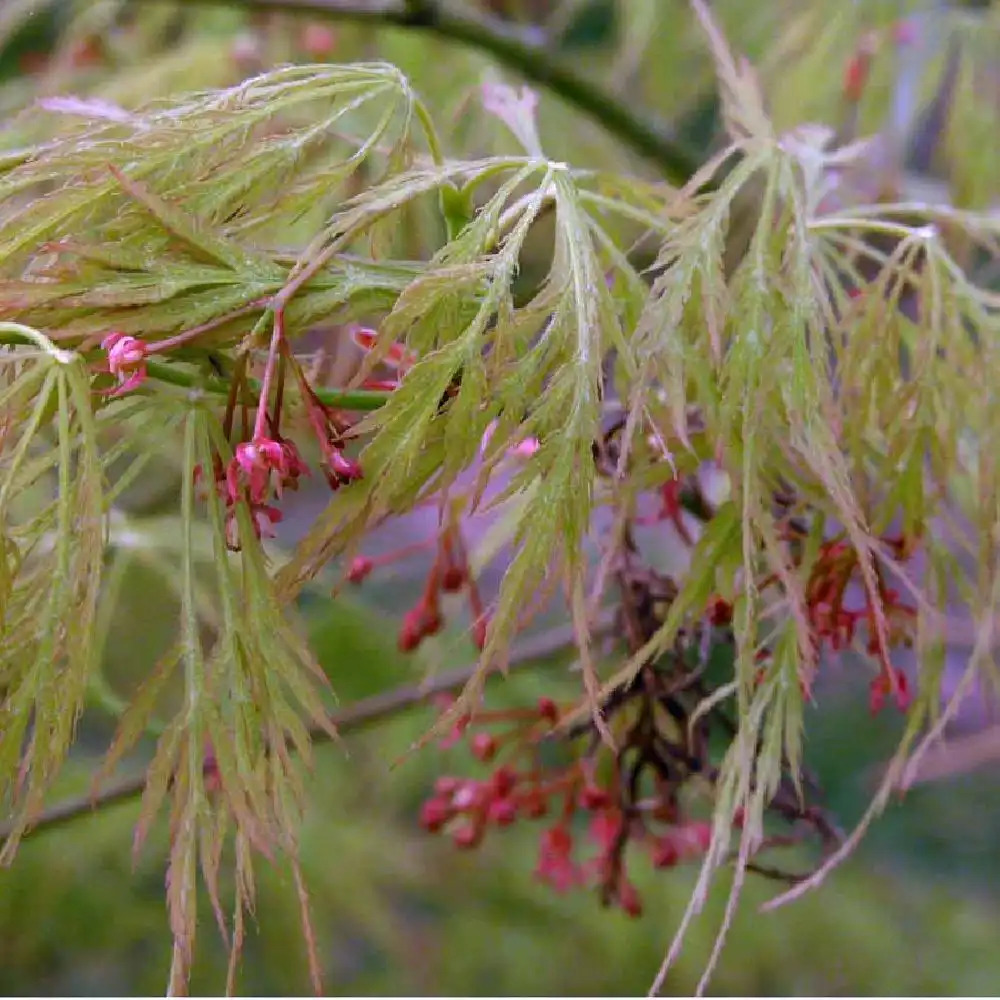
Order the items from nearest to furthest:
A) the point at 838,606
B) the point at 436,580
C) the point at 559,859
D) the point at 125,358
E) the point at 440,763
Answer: the point at 125,358, the point at 838,606, the point at 436,580, the point at 559,859, the point at 440,763

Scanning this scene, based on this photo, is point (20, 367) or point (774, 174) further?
point (774, 174)

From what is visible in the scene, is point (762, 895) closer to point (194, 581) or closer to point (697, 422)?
point (697, 422)

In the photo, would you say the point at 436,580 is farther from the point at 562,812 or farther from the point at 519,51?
the point at 519,51

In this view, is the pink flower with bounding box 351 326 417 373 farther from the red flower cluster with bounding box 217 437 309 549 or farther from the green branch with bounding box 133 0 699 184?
the green branch with bounding box 133 0 699 184

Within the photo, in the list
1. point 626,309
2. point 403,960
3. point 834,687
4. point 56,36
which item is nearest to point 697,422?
point 626,309

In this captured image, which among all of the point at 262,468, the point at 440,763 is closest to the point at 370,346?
the point at 262,468

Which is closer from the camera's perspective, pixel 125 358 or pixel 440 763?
pixel 125 358
